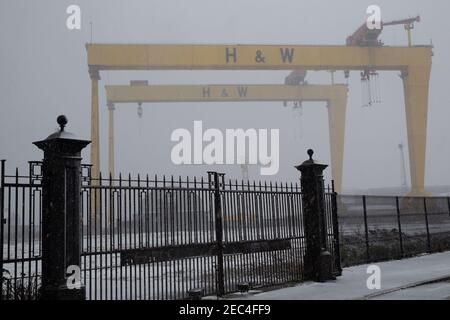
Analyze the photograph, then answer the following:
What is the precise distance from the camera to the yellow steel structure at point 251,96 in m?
35.6

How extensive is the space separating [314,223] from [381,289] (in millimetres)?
2058

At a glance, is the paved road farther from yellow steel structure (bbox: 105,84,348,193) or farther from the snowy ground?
yellow steel structure (bbox: 105,84,348,193)

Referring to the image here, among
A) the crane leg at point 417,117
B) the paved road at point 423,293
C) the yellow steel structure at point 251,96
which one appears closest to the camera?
the paved road at point 423,293

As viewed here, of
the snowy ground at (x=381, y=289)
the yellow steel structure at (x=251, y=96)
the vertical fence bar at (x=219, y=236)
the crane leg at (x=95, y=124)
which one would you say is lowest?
the snowy ground at (x=381, y=289)

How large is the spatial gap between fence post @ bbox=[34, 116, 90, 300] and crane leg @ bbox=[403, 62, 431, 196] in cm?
2974

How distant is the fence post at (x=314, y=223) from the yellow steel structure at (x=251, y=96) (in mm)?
26598

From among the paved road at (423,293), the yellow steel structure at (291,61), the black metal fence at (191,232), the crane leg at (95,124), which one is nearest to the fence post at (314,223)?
the black metal fence at (191,232)

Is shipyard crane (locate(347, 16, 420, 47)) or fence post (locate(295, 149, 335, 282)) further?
shipyard crane (locate(347, 16, 420, 47))

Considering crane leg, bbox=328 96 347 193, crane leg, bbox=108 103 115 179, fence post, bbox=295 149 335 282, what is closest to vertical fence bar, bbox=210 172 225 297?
fence post, bbox=295 149 335 282

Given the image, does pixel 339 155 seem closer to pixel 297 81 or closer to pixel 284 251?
pixel 297 81

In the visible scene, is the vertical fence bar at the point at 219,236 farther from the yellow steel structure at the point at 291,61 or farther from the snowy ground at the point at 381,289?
the yellow steel structure at the point at 291,61

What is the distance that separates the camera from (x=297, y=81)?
39.6 metres

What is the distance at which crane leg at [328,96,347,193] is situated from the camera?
40656 mm
